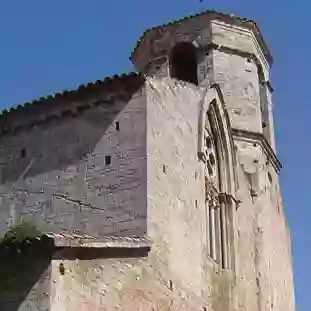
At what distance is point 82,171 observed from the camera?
13.7 m

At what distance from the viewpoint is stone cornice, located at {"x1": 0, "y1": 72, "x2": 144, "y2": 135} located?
13961 mm

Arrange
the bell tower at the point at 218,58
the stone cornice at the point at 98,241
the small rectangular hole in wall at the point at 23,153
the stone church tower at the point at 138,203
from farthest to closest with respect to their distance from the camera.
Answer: the bell tower at the point at 218,58, the small rectangular hole in wall at the point at 23,153, the stone church tower at the point at 138,203, the stone cornice at the point at 98,241

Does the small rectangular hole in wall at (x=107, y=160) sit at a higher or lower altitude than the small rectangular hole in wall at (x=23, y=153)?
lower

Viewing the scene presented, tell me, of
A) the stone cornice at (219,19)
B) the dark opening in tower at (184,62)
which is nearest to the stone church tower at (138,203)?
the dark opening in tower at (184,62)

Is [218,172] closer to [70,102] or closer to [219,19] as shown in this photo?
[70,102]

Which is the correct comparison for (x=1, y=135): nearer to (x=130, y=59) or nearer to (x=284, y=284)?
(x=130, y=59)

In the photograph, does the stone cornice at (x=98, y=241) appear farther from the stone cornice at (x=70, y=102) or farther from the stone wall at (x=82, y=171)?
the stone cornice at (x=70, y=102)

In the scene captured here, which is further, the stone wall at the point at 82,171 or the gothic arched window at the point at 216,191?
the gothic arched window at the point at 216,191

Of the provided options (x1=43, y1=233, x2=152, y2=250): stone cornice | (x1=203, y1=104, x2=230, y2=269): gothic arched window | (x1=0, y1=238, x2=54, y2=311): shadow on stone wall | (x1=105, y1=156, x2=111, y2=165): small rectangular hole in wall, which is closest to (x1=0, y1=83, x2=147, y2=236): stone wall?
(x1=105, y1=156, x2=111, y2=165): small rectangular hole in wall

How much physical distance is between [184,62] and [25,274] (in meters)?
10.5

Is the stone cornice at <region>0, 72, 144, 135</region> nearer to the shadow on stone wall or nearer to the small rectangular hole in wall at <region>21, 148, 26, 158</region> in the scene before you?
the small rectangular hole in wall at <region>21, 148, 26, 158</region>

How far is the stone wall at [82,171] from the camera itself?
13.1 metres

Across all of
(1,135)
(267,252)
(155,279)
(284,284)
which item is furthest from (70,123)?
(284,284)

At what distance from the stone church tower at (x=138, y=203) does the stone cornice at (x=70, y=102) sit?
20mm
